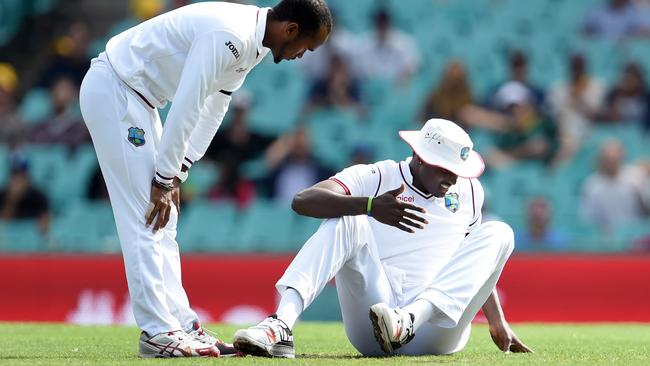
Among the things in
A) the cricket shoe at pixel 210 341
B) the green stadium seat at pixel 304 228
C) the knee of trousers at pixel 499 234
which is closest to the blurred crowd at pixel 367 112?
the green stadium seat at pixel 304 228

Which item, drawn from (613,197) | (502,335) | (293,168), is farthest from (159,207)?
(613,197)

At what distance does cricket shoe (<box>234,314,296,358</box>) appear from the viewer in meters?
5.27

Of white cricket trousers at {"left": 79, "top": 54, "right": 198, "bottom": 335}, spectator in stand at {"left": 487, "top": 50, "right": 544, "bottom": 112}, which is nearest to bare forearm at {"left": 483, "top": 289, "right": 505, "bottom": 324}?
white cricket trousers at {"left": 79, "top": 54, "right": 198, "bottom": 335}

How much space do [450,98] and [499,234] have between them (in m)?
8.01

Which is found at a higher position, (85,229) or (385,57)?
(385,57)

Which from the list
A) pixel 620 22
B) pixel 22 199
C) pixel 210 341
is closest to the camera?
pixel 210 341

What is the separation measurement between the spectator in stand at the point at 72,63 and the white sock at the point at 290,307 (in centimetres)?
911

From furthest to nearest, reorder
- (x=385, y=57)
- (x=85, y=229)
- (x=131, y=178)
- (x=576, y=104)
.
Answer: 1. (x=385, y=57)
2. (x=576, y=104)
3. (x=85, y=229)
4. (x=131, y=178)

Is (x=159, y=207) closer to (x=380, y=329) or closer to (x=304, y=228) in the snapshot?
(x=380, y=329)

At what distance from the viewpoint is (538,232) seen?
38.0ft

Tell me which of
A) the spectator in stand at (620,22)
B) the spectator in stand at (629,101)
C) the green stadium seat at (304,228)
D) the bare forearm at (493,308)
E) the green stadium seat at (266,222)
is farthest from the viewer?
the spectator in stand at (620,22)

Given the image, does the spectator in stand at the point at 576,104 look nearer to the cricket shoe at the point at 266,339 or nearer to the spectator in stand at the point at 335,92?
the spectator in stand at the point at 335,92

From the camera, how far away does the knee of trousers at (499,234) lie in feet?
18.3

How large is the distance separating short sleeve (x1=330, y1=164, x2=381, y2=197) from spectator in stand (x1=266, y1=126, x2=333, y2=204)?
6.70 metres
